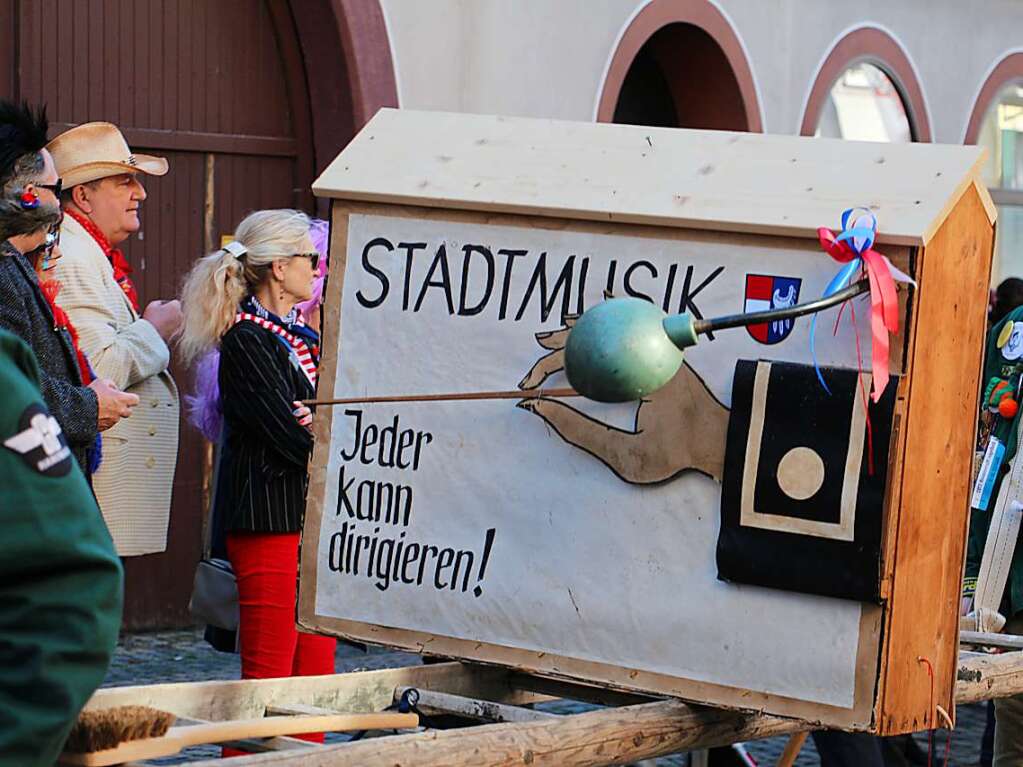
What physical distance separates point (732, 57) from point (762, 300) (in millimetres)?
7085

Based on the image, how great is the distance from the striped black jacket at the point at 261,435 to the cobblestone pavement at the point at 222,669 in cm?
206

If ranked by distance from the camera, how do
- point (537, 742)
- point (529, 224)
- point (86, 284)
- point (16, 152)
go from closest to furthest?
point (537, 742) → point (529, 224) → point (16, 152) → point (86, 284)

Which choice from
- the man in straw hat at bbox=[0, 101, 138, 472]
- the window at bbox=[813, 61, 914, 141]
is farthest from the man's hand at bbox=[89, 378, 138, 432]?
the window at bbox=[813, 61, 914, 141]

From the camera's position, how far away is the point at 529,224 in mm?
3160

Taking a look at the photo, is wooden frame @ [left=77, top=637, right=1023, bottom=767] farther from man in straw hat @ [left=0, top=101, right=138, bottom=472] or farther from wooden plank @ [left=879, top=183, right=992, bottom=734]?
man in straw hat @ [left=0, top=101, right=138, bottom=472]

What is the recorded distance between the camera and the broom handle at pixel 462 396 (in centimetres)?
306

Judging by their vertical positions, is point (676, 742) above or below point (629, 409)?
below

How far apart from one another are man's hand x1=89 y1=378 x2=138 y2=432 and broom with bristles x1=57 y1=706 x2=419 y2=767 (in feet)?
4.81

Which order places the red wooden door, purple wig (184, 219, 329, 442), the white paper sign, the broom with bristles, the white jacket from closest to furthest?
the broom with bristles
the white paper sign
the white jacket
purple wig (184, 219, 329, 442)
the red wooden door

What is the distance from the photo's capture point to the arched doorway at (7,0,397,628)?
22.9ft

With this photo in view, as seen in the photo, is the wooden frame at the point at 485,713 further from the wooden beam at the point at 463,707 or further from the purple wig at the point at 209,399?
the purple wig at the point at 209,399

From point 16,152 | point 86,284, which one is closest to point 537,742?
point 16,152

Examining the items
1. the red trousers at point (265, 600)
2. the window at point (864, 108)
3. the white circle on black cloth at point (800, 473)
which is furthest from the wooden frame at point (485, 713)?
the window at point (864, 108)

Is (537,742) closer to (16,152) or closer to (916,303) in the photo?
(916,303)
